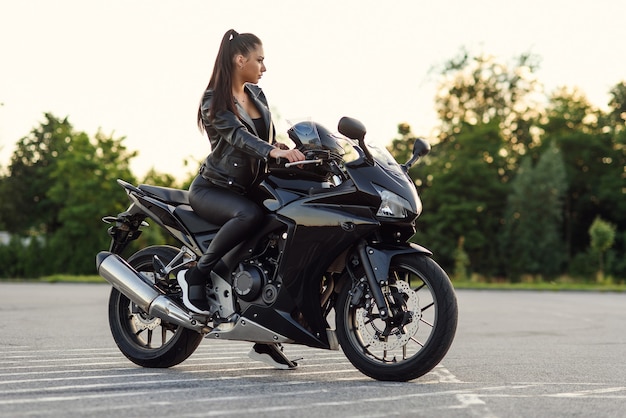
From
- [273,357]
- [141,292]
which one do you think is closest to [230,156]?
[141,292]

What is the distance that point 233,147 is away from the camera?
638 centimetres

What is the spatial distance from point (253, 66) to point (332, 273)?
60.9 inches

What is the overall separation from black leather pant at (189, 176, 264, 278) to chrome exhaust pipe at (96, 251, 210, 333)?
0.34 meters

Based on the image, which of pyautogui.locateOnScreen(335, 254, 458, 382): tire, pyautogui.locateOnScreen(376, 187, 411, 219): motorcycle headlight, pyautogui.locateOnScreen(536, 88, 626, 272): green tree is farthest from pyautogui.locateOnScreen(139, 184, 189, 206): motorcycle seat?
pyautogui.locateOnScreen(536, 88, 626, 272): green tree

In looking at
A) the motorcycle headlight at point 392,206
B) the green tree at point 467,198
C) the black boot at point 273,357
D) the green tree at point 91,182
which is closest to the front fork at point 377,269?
the motorcycle headlight at point 392,206

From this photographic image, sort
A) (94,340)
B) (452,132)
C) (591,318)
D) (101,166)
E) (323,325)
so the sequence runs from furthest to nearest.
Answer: (452,132) < (101,166) < (591,318) < (94,340) < (323,325)

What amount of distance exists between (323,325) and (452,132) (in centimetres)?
5970

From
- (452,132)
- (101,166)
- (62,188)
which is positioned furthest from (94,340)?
(452,132)

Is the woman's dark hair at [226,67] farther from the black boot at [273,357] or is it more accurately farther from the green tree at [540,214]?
the green tree at [540,214]

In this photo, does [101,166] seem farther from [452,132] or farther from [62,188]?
[452,132]

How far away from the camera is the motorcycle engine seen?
6.18 meters

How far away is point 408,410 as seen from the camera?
182 inches

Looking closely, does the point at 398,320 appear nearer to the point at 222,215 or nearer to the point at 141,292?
the point at 222,215

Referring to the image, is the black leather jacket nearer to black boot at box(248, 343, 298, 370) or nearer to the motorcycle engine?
the motorcycle engine
